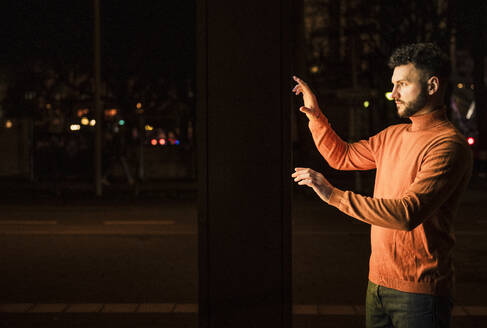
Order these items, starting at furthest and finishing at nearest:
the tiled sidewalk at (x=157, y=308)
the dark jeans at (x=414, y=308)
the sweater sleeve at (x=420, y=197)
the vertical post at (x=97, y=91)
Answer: the vertical post at (x=97, y=91)
the tiled sidewalk at (x=157, y=308)
the dark jeans at (x=414, y=308)
the sweater sleeve at (x=420, y=197)

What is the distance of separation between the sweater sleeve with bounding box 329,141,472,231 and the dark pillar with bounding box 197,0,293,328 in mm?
308

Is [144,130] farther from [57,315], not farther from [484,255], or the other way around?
[57,315]

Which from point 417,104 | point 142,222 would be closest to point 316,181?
point 417,104

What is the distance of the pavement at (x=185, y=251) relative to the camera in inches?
239

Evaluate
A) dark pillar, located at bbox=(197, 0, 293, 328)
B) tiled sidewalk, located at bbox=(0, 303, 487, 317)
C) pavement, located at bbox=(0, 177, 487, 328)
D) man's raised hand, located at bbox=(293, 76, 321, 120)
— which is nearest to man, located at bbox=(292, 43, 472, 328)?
dark pillar, located at bbox=(197, 0, 293, 328)

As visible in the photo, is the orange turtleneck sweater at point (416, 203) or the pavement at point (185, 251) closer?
the orange turtleneck sweater at point (416, 203)

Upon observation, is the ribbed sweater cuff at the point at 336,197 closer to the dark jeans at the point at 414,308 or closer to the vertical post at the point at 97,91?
the dark jeans at the point at 414,308

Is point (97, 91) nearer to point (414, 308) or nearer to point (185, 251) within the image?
point (185, 251)

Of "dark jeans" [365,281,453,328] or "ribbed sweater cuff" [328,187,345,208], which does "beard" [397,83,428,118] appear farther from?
"dark jeans" [365,281,453,328]

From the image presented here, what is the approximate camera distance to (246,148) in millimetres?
2729

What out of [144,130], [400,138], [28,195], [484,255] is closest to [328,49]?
[144,130]

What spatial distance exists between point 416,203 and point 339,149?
67 centimetres

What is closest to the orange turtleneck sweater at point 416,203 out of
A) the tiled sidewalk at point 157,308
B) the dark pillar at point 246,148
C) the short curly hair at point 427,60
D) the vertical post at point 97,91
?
the short curly hair at point 427,60

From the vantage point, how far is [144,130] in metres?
24.2
